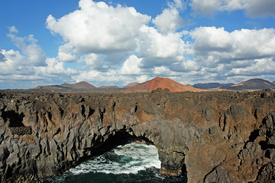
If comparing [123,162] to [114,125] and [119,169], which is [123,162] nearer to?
[119,169]

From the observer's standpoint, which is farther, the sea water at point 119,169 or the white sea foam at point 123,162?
the white sea foam at point 123,162

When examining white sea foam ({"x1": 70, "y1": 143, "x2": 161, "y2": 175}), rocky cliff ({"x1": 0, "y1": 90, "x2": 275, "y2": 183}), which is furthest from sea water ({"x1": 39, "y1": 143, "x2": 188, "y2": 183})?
rocky cliff ({"x1": 0, "y1": 90, "x2": 275, "y2": 183})

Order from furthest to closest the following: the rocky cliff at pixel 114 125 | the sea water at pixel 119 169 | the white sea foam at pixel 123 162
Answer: the white sea foam at pixel 123 162
the sea water at pixel 119 169
the rocky cliff at pixel 114 125

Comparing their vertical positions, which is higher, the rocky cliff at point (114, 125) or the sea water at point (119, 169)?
the rocky cliff at point (114, 125)

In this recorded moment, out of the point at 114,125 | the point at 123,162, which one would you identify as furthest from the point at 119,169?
the point at 114,125

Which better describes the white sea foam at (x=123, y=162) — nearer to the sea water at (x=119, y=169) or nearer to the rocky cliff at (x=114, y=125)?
the sea water at (x=119, y=169)

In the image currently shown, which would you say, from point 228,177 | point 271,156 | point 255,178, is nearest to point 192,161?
point 228,177

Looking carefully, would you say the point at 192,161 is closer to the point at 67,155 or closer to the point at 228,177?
the point at 228,177

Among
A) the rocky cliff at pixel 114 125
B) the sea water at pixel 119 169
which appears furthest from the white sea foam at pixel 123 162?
the rocky cliff at pixel 114 125
